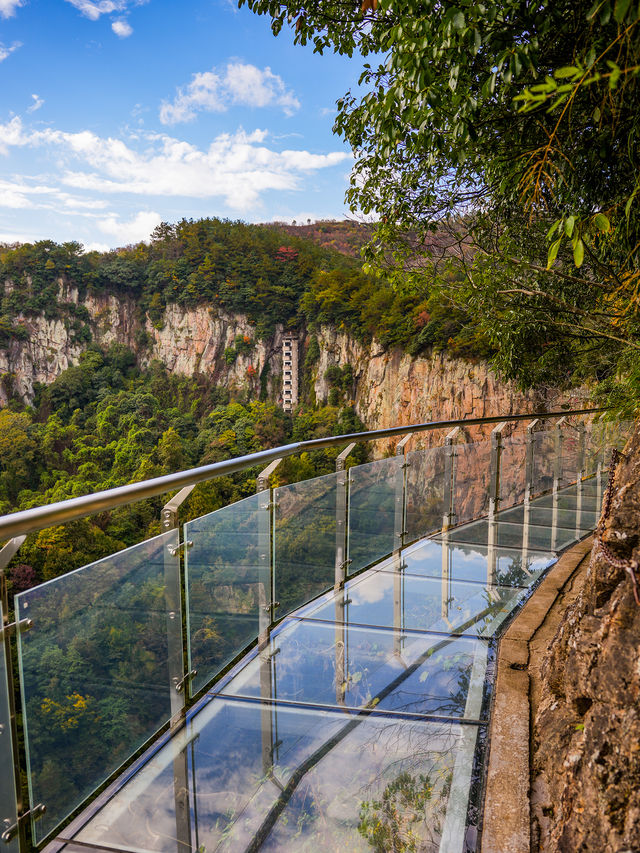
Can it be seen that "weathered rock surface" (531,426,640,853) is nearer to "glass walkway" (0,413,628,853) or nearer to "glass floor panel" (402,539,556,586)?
"glass walkway" (0,413,628,853)

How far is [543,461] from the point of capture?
5070 millimetres

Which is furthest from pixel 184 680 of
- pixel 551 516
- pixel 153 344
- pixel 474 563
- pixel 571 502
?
pixel 153 344

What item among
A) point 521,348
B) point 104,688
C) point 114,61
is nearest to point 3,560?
point 104,688

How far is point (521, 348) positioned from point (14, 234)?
7008 cm

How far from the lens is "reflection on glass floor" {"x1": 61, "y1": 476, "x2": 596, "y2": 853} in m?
1.36

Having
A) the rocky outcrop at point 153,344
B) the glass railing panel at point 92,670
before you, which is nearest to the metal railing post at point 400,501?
the glass railing panel at point 92,670

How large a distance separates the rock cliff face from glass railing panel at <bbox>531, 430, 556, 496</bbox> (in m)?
23.7

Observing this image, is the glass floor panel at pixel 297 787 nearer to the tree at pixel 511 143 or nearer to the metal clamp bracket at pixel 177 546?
the metal clamp bracket at pixel 177 546

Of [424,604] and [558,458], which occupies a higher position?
[558,458]

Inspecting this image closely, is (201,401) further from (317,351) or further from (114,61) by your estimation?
(114,61)

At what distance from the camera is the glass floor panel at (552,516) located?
4328 millimetres

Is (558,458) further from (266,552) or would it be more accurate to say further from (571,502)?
(266,552)

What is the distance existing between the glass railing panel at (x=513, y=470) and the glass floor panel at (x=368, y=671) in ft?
7.73

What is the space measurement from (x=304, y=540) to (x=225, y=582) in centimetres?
67
